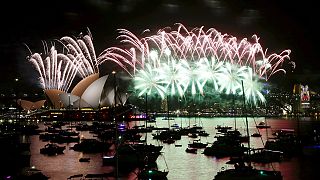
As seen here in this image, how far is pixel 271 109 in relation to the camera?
152 meters

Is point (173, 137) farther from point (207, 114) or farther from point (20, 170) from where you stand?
Answer: point (207, 114)

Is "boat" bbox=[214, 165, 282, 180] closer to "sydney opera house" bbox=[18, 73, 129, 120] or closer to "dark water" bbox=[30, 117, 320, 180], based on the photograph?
"dark water" bbox=[30, 117, 320, 180]

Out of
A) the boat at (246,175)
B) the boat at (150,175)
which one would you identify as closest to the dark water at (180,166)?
the boat at (150,175)

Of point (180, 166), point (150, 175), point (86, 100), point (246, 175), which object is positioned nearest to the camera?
point (246, 175)

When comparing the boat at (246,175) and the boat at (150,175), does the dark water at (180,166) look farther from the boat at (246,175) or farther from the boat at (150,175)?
the boat at (246,175)

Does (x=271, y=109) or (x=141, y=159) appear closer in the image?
(x=141, y=159)

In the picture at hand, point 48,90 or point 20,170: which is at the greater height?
point 48,90

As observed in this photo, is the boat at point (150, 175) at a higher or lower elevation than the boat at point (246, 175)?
lower

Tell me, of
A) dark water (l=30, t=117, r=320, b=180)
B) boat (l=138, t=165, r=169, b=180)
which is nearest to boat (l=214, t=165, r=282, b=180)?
boat (l=138, t=165, r=169, b=180)

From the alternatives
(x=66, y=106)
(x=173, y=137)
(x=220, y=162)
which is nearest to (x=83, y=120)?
(x=66, y=106)

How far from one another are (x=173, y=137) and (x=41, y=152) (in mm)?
17784

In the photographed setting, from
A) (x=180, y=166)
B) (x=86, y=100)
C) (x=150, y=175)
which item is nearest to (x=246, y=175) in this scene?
(x=150, y=175)

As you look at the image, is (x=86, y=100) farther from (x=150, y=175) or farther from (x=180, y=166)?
(x=150, y=175)

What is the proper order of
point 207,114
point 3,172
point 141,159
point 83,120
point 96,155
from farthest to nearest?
1. point 207,114
2. point 83,120
3. point 96,155
4. point 141,159
5. point 3,172
